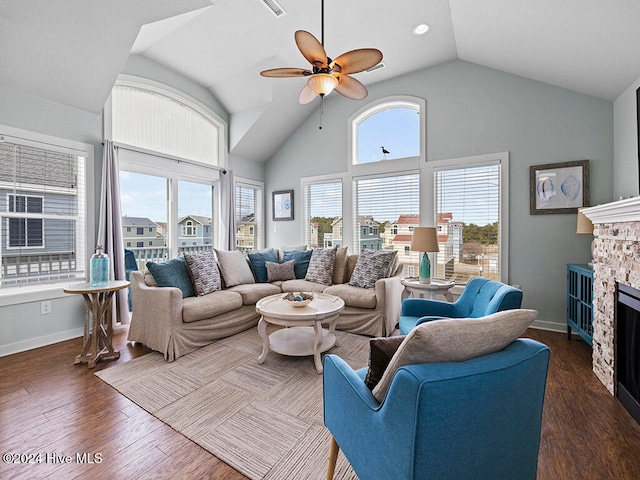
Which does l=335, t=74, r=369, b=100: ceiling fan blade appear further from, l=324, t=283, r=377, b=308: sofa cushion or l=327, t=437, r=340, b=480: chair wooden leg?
l=327, t=437, r=340, b=480: chair wooden leg

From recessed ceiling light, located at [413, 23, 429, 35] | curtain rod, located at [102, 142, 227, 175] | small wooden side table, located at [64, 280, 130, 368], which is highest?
recessed ceiling light, located at [413, 23, 429, 35]

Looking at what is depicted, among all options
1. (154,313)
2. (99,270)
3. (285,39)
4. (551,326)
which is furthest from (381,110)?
(99,270)

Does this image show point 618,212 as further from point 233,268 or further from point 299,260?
point 233,268

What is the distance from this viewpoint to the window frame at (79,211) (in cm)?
302

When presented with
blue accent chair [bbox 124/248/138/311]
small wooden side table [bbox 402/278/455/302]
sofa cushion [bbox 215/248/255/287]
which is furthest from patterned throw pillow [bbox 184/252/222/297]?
small wooden side table [bbox 402/278/455/302]

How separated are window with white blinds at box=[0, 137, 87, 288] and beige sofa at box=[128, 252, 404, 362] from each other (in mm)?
1014

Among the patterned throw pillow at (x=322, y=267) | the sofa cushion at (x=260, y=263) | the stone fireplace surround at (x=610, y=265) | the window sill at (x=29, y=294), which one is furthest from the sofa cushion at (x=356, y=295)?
the window sill at (x=29, y=294)

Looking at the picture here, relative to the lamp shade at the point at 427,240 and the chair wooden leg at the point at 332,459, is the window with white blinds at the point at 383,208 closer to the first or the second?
the lamp shade at the point at 427,240

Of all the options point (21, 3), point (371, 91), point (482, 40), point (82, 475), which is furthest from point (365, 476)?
point (371, 91)

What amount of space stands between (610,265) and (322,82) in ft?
8.69

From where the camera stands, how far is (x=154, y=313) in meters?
2.99

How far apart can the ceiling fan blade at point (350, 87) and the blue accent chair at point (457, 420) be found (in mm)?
2418

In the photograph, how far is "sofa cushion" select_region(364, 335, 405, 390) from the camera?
47.8 inches

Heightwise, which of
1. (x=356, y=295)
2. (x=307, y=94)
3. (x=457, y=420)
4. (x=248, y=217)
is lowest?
(x=356, y=295)
